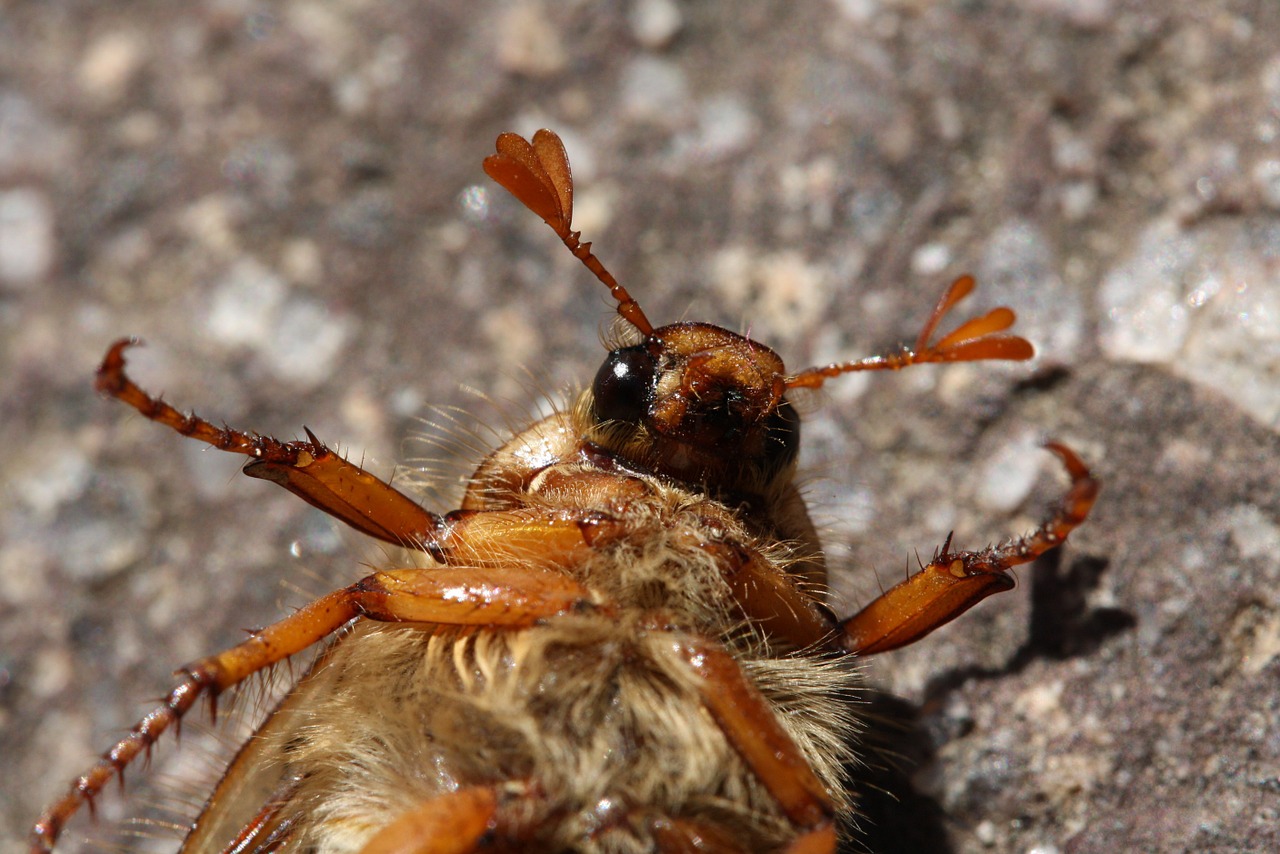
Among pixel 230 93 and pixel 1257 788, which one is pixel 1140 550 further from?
pixel 230 93

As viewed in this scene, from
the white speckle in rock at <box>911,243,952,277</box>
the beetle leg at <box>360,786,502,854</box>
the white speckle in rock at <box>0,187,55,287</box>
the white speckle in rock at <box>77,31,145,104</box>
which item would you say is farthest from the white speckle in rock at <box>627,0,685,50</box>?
the beetle leg at <box>360,786,502,854</box>

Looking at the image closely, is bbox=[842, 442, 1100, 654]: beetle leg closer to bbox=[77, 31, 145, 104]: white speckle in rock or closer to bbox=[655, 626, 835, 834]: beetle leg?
bbox=[655, 626, 835, 834]: beetle leg

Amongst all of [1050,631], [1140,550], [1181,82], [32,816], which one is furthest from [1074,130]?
[32,816]

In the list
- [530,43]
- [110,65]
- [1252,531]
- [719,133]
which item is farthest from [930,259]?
[110,65]

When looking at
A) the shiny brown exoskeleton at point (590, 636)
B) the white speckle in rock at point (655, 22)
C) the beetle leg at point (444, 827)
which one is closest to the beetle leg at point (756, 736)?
the shiny brown exoskeleton at point (590, 636)

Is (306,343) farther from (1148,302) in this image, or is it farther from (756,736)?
(1148,302)

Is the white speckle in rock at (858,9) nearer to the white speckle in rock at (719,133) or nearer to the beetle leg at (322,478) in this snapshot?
the white speckle in rock at (719,133)
